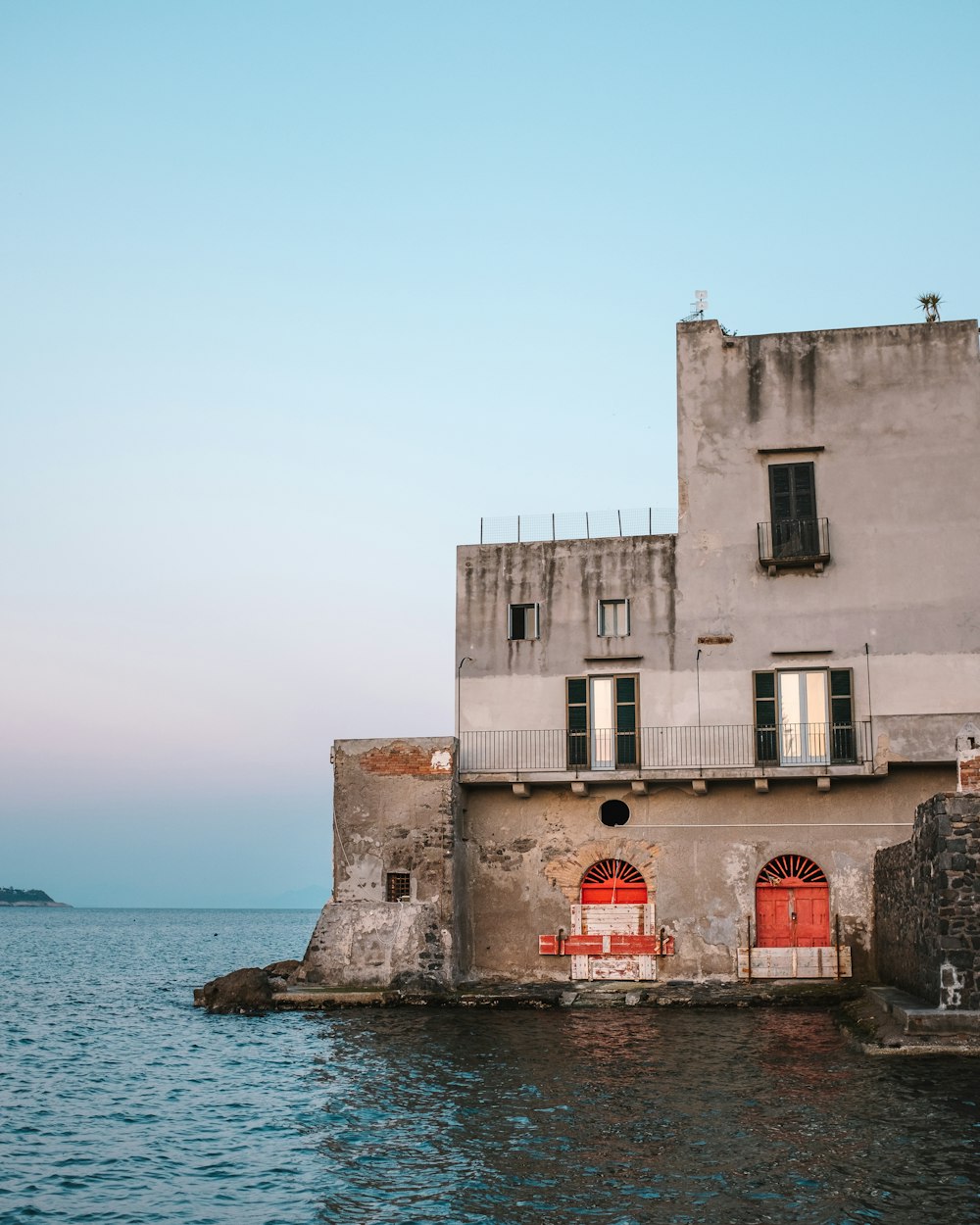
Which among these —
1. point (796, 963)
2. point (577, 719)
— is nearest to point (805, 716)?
point (577, 719)

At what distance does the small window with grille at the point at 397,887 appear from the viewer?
27.7 m

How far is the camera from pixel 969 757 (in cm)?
2150

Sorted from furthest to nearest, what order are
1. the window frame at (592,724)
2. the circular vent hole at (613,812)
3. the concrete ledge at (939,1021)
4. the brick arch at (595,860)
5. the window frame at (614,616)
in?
the window frame at (614,616), the window frame at (592,724), the circular vent hole at (613,812), the brick arch at (595,860), the concrete ledge at (939,1021)

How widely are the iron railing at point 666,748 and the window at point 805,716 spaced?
0.02 metres

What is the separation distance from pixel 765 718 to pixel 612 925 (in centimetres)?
562

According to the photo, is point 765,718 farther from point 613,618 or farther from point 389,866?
point 389,866

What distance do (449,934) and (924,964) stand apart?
989cm

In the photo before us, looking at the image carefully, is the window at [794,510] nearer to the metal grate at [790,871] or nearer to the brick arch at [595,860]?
the metal grate at [790,871]

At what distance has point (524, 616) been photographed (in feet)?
98.1

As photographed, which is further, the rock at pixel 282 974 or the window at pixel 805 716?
the rock at pixel 282 974

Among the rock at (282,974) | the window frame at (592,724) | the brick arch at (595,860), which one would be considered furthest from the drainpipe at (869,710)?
the rock at (282,974)

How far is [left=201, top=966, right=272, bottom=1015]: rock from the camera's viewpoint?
90.7ft

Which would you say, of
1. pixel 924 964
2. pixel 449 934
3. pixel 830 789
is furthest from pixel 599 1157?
pixel 830 789

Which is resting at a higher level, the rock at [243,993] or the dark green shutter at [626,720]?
the dark green shutter at [626,720]
